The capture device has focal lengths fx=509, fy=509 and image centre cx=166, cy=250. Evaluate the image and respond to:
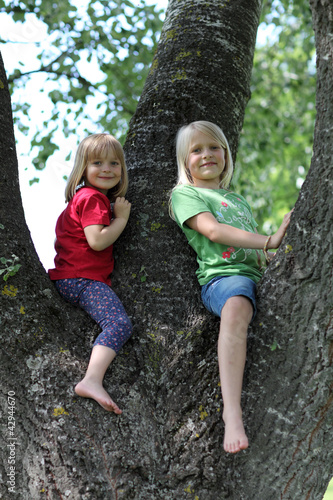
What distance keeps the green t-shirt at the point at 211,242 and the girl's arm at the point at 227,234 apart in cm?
4

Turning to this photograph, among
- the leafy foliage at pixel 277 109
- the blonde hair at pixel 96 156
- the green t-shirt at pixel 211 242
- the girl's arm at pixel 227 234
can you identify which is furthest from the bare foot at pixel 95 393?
the leafy foliage at pixel 277 109

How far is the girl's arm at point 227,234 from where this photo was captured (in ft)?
7.45

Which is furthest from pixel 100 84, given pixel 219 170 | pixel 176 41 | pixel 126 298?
pixel 126 298

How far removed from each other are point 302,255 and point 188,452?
90 centimetres

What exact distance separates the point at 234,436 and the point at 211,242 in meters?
1.01

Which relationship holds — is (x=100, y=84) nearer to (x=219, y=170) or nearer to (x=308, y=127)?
(x=219, y=170)

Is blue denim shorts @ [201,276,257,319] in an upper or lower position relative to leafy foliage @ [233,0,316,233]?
lower

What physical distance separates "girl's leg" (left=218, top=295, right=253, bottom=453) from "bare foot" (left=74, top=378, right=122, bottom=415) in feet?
1.47

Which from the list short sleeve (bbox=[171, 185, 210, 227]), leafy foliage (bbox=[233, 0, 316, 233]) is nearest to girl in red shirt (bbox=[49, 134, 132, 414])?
short sleeve (bbox=[171, 185, 210, 227])

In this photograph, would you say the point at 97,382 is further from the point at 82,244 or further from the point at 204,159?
the point at 204,159

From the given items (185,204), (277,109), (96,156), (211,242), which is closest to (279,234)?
(211,242)

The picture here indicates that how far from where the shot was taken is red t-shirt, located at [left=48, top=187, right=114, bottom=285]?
8.75ft

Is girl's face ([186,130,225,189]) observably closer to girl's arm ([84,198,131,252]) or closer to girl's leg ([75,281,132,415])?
girl's arm ([84,198,131,252])

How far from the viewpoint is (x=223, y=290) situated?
2.31 metres
